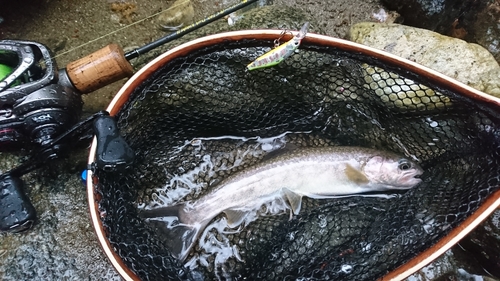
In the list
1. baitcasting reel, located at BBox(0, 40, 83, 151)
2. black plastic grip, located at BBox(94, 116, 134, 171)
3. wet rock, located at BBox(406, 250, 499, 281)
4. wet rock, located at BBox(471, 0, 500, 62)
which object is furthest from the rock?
baitcasting reel, located at BBox(0, 40, 83, 151)

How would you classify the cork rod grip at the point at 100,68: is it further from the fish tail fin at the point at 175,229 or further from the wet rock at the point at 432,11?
the wet rock at the point at 432,11

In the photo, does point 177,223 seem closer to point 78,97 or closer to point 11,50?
point 78,97

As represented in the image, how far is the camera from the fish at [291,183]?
97.1 inches

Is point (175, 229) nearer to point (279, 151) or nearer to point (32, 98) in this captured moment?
point (279, 151)

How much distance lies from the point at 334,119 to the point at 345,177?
402 millimetres

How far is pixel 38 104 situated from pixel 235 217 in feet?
4.08

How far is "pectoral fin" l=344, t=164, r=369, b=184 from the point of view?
2.56 meters

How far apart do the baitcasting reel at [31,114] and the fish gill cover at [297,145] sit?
36 centimetres

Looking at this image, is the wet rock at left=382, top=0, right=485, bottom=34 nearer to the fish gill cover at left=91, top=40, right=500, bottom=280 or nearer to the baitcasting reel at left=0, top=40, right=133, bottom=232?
the fish gill cover at left=91, top=40, right=500, bottom=280

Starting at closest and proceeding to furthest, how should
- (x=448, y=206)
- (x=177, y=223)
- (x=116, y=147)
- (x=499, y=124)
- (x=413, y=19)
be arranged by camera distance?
(x=116, y=147) → (x=499, y=124) → (x=448, y=206) → (x=177, y=223) → (x=413, y=19)

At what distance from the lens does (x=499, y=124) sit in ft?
6.92

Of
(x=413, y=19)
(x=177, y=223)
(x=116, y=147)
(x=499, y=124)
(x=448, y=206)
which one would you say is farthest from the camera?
(x=413, y=19)

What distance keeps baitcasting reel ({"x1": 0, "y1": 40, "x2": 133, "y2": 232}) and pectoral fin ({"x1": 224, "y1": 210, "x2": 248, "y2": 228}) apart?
3.07 feet

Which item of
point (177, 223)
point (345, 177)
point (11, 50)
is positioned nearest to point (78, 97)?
point (11, 50)
